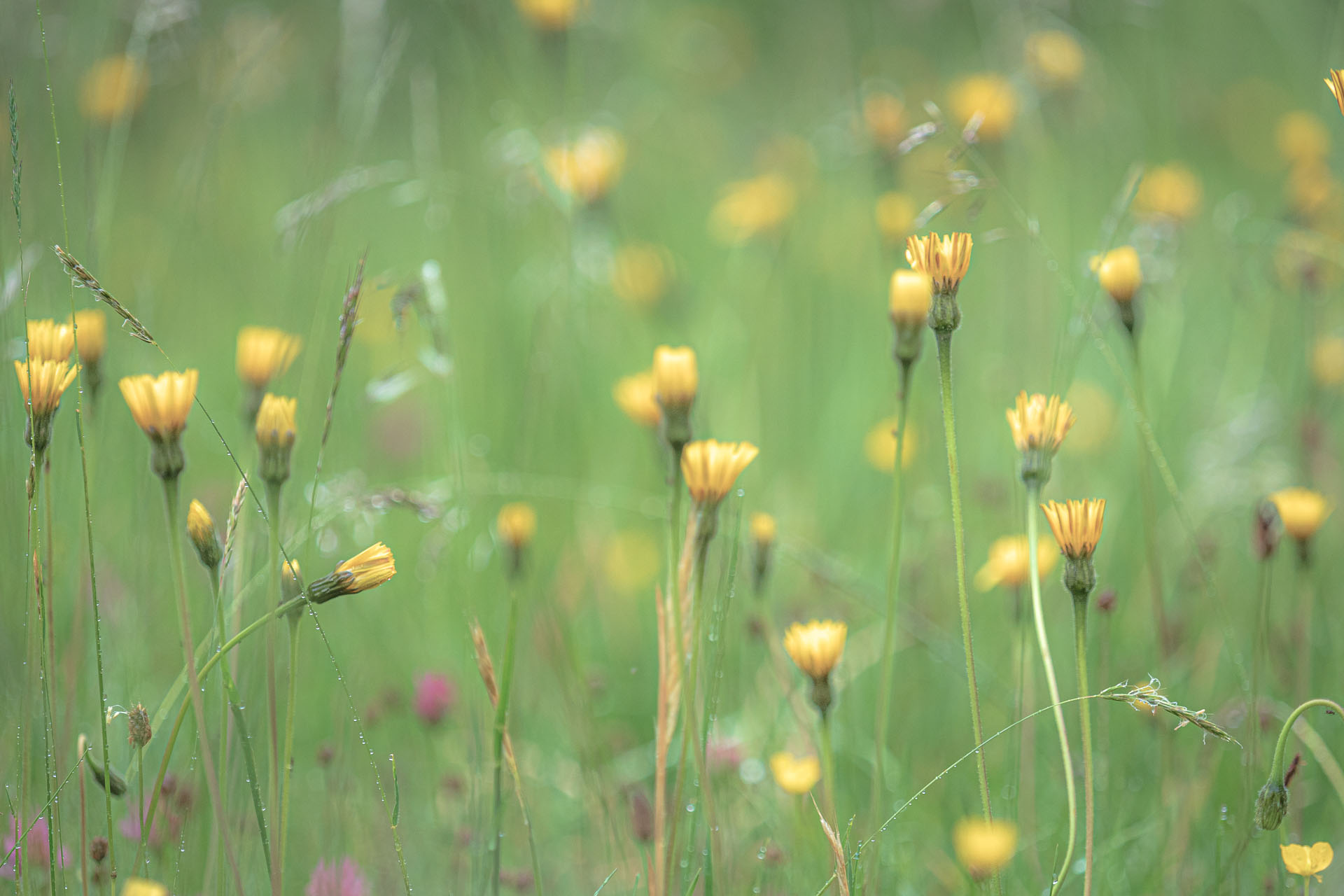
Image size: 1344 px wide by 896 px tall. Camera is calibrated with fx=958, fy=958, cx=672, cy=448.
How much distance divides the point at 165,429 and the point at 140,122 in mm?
3017

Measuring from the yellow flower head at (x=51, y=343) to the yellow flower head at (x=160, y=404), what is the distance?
11 cm

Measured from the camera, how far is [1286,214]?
84.5 inches

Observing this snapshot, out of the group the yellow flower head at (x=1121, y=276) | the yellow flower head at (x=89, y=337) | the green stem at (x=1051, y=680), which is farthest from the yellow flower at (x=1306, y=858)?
the yellow flower head at (x=89, y=337)

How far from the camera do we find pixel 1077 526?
838 millimetres

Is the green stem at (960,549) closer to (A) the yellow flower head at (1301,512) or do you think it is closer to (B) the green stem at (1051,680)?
(B) the green stem at (1051,680)

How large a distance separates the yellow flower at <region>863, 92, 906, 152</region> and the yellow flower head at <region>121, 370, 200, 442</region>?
1.52m

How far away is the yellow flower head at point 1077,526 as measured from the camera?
0.83 metres

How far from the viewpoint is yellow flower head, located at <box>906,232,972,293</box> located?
0.84 metres

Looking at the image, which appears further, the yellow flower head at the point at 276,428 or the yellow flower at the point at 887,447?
the yellow flower at the point at 887,447

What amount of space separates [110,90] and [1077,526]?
2123mm

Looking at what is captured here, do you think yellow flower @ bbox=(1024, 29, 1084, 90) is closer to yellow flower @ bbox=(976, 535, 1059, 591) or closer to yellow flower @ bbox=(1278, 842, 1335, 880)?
yellow flower @ bbox=(976, 535, 1059, 591)

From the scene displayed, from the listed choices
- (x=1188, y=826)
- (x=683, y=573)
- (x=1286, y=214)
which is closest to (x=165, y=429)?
(x=683, y=573)

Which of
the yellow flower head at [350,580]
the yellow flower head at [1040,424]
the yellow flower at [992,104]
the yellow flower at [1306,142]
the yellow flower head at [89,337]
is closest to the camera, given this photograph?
the yellow flower head at [350,580]

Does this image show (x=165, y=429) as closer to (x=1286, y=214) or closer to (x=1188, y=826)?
(x=1188, y=826)
